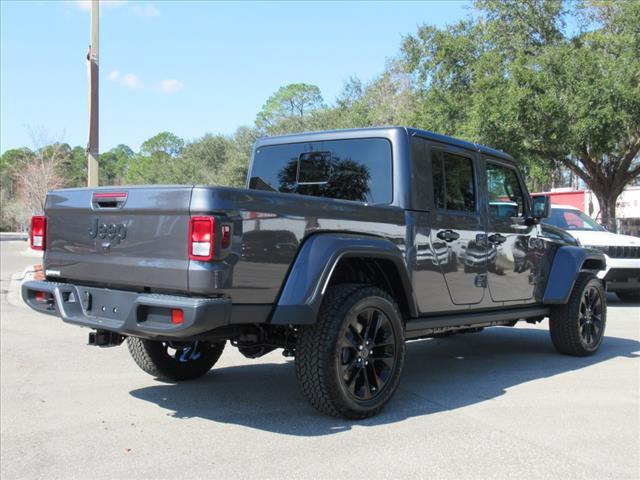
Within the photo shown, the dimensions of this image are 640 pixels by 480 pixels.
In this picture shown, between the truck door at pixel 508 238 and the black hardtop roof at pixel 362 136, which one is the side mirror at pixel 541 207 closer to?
the truck door at pixel 508 238

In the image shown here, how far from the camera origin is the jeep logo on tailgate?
14.0 ft

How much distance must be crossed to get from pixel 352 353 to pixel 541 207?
9.96 feet

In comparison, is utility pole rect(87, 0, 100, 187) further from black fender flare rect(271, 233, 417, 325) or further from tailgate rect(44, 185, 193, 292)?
black fender flare rect(271, 233, 417, 325)

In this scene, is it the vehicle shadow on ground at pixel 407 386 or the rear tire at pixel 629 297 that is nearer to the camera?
the vehicle shadow on ground at pixel 407 386

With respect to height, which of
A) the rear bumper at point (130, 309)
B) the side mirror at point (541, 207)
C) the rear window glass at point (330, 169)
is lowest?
the rear bumper at point (130, 309)

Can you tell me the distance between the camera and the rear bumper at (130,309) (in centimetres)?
377

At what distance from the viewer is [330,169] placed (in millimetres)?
5574

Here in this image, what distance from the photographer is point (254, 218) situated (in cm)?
395

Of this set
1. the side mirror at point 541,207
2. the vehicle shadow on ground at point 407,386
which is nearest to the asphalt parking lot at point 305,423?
the vehicle shadow on ground at point 407,386

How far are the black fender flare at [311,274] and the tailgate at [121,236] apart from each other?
2.07 ft

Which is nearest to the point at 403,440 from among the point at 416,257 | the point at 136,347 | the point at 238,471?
the point at 238,471

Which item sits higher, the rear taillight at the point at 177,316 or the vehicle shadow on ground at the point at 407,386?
the rear taillight at the point at 177,316

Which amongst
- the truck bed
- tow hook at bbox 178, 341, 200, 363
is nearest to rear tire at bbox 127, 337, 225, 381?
tow hook at bbox 178, 341, 200, 363

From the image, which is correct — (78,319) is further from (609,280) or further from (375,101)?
(375,101)
